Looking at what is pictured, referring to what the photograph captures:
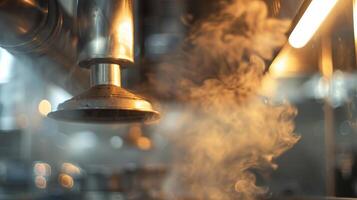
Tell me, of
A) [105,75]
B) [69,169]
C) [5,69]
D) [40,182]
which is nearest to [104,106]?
[105,75]

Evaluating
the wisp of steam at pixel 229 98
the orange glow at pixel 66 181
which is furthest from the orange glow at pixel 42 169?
the wisp of steam at pixel 229 98

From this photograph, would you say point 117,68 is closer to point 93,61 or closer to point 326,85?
point 93,61

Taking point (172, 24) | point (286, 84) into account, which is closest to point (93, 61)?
point (172, 24)

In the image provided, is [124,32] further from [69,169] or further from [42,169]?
[69,169]

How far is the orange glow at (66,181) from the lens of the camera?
393 cm

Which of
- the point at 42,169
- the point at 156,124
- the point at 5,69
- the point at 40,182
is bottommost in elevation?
the point at 40,182

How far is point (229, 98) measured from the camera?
2.14 metres

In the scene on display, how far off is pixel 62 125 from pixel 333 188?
236cm

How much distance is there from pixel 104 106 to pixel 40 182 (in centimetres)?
305

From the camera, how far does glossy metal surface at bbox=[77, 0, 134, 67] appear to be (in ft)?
3.82

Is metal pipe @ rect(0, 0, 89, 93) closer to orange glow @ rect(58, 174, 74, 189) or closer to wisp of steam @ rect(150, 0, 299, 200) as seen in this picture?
wisp of steam @ rect(150, 0, 299, 200)

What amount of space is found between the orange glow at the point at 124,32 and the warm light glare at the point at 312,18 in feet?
1.53

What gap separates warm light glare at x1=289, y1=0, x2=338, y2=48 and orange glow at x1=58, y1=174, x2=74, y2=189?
3.07m

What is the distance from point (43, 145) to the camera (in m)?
3.92
